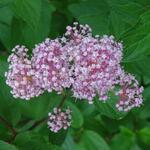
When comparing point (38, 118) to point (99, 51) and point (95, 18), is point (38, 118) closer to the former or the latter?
point (95, 18)

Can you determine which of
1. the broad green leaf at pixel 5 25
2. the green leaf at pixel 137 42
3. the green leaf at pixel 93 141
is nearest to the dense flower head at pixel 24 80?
the green leaf at pixel 137 42

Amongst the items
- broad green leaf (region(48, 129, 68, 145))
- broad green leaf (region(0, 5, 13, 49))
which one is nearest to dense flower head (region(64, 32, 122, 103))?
broad green leaf (region(48, 129, 68, 145))

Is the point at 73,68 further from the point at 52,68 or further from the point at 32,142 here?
the point at 32,142

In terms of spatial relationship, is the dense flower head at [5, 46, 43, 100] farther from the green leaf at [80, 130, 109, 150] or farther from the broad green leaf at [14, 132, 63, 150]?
the green leaf at [80, 130, 109, 150]

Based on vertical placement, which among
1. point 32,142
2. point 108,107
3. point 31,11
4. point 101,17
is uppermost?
point 101,17

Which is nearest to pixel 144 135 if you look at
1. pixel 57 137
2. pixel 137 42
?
pixel 57 137

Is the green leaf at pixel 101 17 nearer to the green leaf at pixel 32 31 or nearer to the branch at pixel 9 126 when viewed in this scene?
the green leaf at pixel 32 31

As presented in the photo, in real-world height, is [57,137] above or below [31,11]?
below
